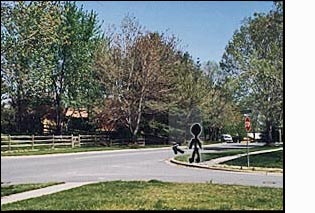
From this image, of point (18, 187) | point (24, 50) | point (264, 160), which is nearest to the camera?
point (24, 50)

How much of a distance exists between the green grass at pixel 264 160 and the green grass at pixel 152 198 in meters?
0.31

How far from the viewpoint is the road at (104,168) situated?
709 cm

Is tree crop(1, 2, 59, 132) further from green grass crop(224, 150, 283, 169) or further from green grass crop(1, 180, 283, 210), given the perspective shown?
green grass crop(224, 150, 283, 169)

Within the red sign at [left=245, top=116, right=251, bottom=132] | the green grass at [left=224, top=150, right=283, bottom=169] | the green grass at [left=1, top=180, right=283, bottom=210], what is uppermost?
the red sign at [left=245, top=116, right=251, bottom=132]

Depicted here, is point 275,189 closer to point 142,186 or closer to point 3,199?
point 142,186

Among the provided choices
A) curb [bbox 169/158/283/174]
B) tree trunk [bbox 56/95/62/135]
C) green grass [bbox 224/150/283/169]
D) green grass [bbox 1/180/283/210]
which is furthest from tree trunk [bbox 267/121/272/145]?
tree trunk [bbox 56/95/62/135]

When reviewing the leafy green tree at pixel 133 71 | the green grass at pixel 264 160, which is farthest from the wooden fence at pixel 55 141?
the green grass at pixel 264 160

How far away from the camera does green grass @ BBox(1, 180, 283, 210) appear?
259 inches

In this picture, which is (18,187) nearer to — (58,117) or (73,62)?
(58,117)

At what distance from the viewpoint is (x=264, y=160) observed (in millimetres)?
7461

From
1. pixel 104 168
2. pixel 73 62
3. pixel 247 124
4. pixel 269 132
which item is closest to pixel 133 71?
pixel 73 62

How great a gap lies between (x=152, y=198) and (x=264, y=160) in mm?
1573

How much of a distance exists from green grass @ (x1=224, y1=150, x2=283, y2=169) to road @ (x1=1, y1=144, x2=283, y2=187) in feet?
Result: 0.56
